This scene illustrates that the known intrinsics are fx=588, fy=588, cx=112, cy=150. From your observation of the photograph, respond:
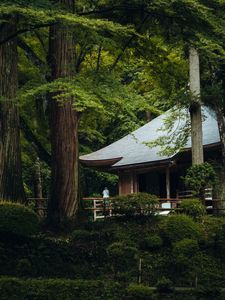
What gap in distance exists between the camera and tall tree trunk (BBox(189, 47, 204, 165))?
21969mm

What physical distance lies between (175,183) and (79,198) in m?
13.9

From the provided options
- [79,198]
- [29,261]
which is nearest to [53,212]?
[79,198]

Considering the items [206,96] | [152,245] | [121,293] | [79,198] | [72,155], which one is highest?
[206,96]

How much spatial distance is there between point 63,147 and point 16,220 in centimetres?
321

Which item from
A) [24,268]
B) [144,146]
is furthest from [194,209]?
[144,146]

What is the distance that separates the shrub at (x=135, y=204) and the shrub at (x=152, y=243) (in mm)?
2107

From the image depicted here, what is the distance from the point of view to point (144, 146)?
31.4 m

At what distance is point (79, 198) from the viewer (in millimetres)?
18672

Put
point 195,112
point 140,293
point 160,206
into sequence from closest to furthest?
point 140,293, point 195,112, point 160,206

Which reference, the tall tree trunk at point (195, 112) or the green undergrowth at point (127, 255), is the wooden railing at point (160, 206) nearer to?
the green undergrowth at point (127, 255)

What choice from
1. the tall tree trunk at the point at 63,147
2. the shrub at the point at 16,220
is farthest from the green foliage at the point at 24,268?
the tall tree trunk at the point at 63,147

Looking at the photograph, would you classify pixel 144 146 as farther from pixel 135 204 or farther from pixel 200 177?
pixel 135 204

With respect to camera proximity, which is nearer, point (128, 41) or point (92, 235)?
point (92, 235)

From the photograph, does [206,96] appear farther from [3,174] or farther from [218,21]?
[3,174]
